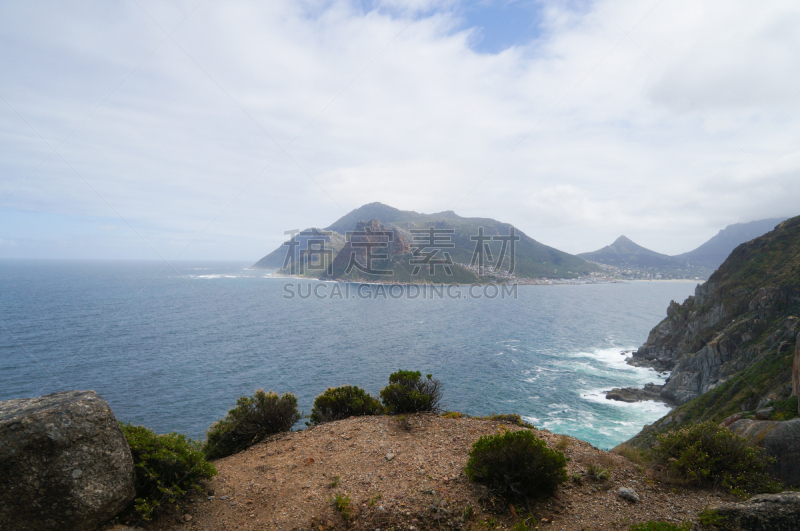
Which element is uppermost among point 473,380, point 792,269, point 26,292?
point 792,269

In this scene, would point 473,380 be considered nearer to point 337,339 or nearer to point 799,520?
point 337,339

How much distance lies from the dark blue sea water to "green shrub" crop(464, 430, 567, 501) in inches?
997

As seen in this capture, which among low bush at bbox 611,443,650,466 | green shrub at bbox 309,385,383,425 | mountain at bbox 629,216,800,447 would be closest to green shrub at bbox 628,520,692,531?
low bush at bbox 611,443,650,466

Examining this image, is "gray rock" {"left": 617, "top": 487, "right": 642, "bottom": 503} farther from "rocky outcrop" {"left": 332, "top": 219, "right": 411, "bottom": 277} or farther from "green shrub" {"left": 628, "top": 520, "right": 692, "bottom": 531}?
"rocky outcrop" {"left": 332, "top": 219, "right": 411, "bottom": 277}

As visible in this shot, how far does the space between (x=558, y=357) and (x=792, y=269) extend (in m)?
27.3

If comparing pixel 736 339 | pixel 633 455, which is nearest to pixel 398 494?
pixel 633 455

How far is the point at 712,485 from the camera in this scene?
642 centimetres

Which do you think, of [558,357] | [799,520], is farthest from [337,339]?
[799,520]

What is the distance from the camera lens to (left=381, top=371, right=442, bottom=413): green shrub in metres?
11.1

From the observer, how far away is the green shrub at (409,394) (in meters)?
11.1

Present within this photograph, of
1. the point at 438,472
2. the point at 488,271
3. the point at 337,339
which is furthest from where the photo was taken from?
the point at 488,271

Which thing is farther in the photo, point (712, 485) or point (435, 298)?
point (435, 298)

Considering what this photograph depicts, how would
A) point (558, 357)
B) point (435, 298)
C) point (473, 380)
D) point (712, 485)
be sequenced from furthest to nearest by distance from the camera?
point (435, 298) < point (558, 357) < point (473, 380) < point (712, 485)

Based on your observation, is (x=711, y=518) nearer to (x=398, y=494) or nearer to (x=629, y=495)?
(x=629, y=495)
